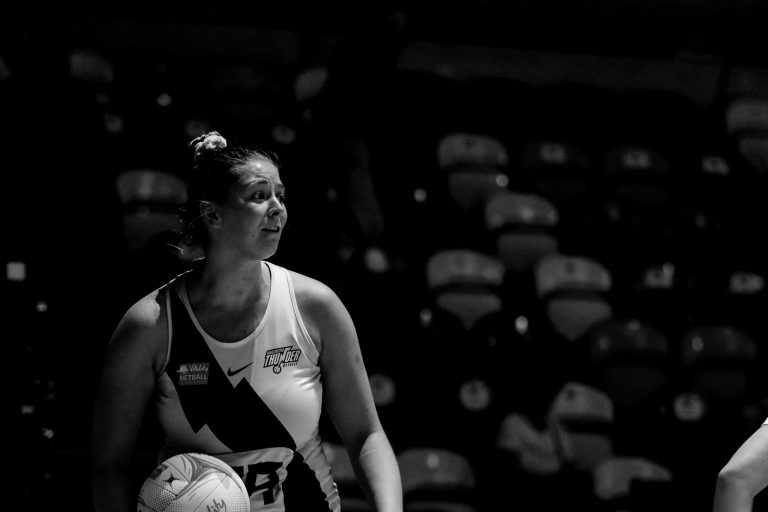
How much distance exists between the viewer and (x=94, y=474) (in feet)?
7.63

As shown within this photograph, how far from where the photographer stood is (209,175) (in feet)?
8.00

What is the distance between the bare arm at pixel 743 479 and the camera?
5.97 feet

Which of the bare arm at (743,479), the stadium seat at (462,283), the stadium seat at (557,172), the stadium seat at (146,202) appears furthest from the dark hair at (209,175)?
→ the stadium seat at (557,172)

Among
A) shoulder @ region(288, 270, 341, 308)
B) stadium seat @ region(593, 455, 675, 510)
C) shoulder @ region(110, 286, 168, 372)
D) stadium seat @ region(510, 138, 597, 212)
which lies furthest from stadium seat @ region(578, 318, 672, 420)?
shoulder @ region(110, 286, 168, 372)

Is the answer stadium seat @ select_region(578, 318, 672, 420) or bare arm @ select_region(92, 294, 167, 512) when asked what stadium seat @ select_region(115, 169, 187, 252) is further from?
bare arm @ select_region(92, 294, 167, 512)

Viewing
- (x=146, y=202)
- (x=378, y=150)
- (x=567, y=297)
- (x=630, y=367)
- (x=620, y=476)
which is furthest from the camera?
(x=378, y=150)

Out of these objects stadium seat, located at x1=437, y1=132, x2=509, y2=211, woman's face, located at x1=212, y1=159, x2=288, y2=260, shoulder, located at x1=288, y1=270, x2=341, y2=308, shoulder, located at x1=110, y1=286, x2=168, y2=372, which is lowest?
shoulder, located at x1=110, y1=286, x2=168, y2=372

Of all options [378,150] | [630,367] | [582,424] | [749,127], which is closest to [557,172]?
[378,150]

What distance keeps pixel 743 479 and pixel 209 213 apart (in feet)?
4.26

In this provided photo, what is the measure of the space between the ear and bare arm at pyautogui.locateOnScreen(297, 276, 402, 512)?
0.82 ft

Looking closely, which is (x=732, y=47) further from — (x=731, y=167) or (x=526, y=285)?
(x=526, y=285)

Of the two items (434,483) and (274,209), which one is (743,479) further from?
(434,483)

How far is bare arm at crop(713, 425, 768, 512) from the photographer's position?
1.82m

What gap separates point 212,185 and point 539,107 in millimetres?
4036
